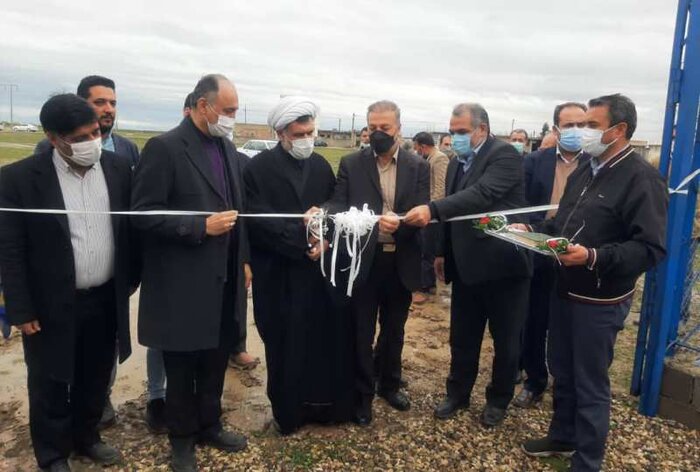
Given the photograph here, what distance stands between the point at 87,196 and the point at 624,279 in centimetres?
301

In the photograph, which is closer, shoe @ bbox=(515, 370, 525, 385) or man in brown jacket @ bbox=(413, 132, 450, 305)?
shoe @ bbox=(515, 370, 525, 385)

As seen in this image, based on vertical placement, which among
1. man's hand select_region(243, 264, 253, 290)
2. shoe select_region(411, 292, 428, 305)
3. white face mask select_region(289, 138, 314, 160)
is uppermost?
white face mask select_region(289, 138, 314, 160)

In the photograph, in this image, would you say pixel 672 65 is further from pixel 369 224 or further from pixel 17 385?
pixel 17 385

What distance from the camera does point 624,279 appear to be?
115 inches

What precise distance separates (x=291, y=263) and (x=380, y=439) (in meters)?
1.34

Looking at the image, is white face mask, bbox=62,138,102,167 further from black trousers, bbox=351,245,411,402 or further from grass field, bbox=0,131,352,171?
grass field, bbox=0,131,352,171

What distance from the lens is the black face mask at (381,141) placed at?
363 cm

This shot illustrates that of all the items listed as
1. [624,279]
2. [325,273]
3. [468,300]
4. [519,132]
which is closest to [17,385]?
[325,273]

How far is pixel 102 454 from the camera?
3299 mm

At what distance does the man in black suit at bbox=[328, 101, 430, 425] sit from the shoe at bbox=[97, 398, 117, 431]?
5.68 ft

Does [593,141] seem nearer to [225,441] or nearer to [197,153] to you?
[197,153]

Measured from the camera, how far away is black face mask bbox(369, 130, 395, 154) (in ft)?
11.9

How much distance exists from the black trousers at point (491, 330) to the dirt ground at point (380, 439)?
257 mm

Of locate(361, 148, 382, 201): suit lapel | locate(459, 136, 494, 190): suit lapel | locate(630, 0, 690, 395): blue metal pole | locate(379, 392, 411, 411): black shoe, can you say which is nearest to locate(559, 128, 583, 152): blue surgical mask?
locate(630, 0, 690, 395): blue metal pole
